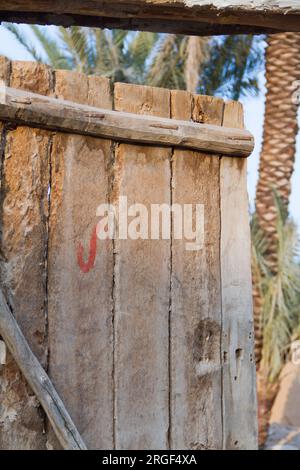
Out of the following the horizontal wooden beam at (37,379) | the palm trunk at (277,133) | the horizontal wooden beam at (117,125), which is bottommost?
the horizontal wooden beam at (37,379)

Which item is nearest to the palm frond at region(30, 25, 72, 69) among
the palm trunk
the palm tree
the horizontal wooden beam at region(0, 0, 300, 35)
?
the palm tree

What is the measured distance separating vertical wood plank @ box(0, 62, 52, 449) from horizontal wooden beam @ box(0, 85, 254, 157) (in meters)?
0.06

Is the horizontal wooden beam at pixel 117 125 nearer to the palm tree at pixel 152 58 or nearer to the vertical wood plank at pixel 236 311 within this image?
the vertical wood plank at pixel 236 311

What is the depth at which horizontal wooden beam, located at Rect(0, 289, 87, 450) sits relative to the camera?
2223 millimetres

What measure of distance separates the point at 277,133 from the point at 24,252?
8.12 metres

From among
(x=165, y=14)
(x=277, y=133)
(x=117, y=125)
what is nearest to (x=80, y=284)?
(x=117, y=125)

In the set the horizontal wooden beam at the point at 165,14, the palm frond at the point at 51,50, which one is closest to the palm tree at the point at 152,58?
the palm frond at the point at 51,50

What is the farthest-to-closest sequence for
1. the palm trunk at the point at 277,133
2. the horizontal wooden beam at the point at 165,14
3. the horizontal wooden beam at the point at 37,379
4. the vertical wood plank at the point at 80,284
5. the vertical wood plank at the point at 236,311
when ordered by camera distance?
the palm trunk at the point at 277,133, the vertical wood plank at the point at 236,311, the horizontal wooden beam at the point at 165,14, the vertical wood plank at the point at 80,284, the horizontal wooden beam at the point at 37,379

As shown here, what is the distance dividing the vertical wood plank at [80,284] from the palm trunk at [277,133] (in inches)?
293

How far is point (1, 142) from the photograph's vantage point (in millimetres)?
2305

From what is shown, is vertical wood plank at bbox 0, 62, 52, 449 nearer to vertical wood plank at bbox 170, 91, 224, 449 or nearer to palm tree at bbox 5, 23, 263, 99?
vertical wood plank at bbox 170, 91, 224, 449

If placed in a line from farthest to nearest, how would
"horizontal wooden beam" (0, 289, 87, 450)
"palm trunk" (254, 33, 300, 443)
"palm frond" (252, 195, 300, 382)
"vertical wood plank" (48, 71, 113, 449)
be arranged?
"palm trunk" (254, 33, 300, 443) → "palm frond" (252, 195, 300, 382) → "vertical wood plank" (48, 71, 113, 449) → "horizontal wooden beam" (0, 289, 87, 450)

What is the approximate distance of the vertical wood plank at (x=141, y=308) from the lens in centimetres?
241

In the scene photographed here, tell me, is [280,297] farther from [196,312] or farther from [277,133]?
[196,312]
